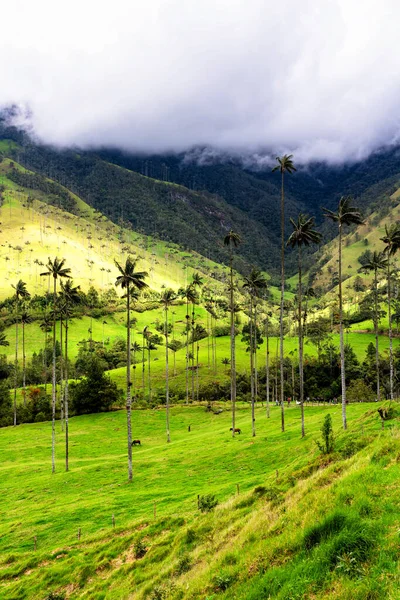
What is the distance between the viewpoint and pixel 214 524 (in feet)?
72.1

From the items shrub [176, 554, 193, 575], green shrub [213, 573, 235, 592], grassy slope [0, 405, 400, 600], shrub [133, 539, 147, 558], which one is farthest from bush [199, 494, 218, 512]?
green shrub [213, 573, 235, 592]

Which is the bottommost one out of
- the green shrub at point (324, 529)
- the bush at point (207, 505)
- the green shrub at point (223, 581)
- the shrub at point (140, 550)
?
the shrub at point (140, 550)

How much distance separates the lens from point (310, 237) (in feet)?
165

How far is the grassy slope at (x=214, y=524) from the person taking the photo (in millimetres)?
11414

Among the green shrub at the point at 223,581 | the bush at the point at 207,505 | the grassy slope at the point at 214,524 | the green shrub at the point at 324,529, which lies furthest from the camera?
the bush at the point at 207,505

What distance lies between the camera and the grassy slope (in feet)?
37.4

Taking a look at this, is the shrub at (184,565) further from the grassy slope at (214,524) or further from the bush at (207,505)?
the bush at (207,505)

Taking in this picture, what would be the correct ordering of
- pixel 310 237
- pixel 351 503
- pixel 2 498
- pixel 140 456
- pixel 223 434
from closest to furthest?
pixel 351 503 < pixel 2 498 < pixel 310 237 < pixel 140 456 < pixel 223 434

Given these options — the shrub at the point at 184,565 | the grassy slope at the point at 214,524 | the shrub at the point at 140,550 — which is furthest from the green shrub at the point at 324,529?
the shrub at the point at 140,550

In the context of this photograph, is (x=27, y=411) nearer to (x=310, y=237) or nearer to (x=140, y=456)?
(x=140, y=456)

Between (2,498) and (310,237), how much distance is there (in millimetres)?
50324

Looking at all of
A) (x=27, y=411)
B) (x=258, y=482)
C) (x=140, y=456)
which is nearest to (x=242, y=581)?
(x=258, y=482)

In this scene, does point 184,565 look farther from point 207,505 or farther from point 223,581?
point 207,505

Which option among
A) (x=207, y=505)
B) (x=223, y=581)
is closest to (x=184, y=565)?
(x=223, y=581)
